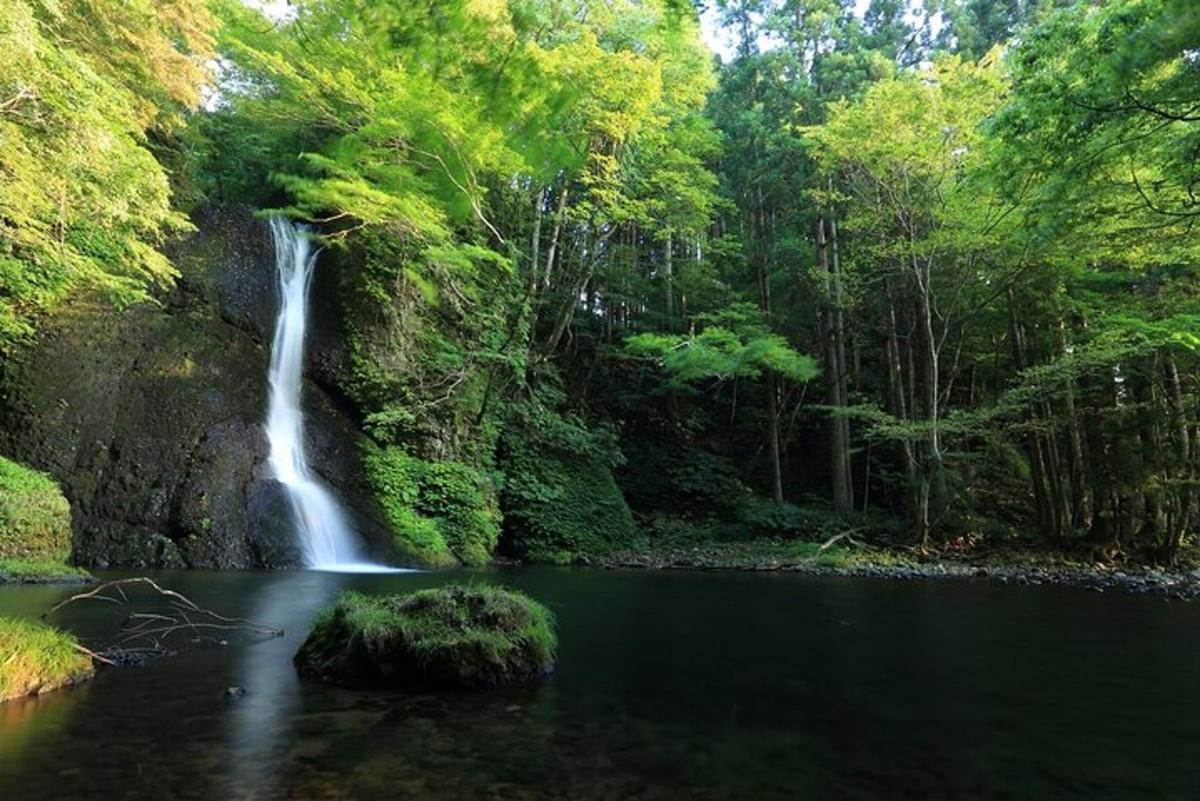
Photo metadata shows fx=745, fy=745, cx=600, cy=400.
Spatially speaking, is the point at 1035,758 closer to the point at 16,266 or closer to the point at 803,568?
the point at 803,568

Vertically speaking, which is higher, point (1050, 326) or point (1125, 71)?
point (1050, 326)

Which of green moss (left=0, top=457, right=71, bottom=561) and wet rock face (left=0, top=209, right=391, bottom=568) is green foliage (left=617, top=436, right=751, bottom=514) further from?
green moss (left=0, top=457, right=71, bottom=561)

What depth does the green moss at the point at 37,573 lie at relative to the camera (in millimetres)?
9859

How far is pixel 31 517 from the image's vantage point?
36.6 ft

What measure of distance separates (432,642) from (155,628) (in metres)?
3.17

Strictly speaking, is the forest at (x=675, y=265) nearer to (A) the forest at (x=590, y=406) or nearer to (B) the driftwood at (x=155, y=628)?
(A) the forest at (x=590, y=406)

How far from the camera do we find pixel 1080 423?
16.9m

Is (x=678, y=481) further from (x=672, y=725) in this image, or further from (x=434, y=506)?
(x=672, y=725)

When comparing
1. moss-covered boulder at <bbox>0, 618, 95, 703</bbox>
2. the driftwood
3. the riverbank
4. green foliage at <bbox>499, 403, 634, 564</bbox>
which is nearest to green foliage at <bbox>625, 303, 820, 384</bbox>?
green foliage at <bbox>499, 403, 634, 564</bbox>

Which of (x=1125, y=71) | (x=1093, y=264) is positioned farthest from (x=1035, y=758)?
(x=1093, y=264)

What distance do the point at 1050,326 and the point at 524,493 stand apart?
1319cm

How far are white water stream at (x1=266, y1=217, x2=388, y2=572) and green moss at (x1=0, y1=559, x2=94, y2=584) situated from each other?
3.92 metres

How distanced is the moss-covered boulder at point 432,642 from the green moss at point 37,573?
6502 mm

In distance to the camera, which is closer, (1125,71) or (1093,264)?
(1125,71)
